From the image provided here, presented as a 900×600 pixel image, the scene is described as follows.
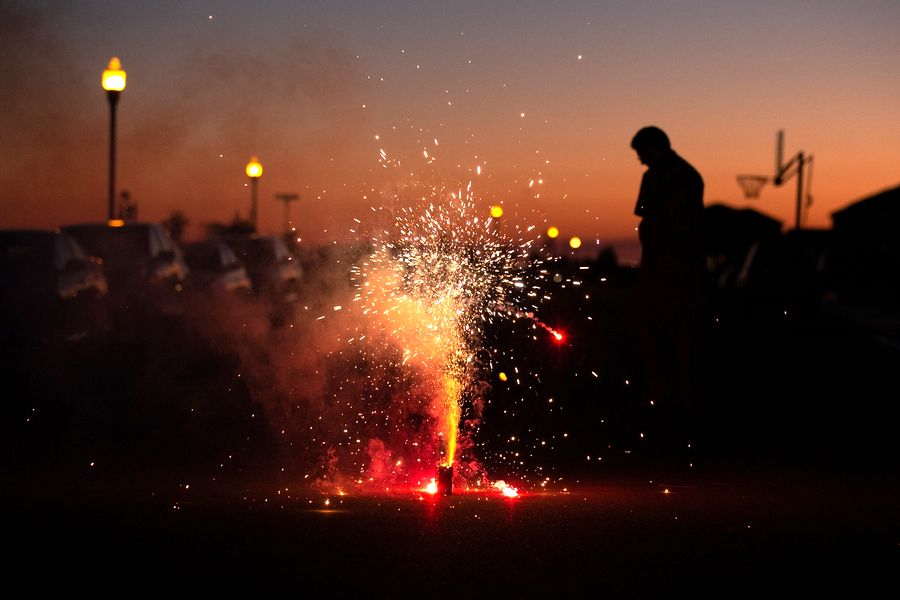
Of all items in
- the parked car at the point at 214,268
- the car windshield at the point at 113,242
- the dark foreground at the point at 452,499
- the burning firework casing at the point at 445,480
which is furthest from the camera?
the parked car at the point at 214,268

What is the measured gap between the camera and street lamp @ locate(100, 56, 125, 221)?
21109 mm

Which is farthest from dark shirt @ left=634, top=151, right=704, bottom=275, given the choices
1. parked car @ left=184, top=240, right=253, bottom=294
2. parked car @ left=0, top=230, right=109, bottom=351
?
parked car @ left=184, top=240, right=253, bottom=294

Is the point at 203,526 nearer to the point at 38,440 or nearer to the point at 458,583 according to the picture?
the point at 458,583

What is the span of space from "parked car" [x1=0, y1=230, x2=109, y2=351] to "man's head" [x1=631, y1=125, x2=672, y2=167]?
8.16 meters

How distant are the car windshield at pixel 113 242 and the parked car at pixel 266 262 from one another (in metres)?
3.98

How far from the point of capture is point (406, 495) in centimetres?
715

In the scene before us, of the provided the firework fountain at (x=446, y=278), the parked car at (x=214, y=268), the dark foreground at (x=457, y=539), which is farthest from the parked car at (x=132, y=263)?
the dark foreground at (x=457, y=539)

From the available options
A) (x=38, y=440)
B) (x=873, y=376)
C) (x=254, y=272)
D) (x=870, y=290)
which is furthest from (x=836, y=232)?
(x=38, y=440)

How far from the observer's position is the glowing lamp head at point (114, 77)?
21.0 m

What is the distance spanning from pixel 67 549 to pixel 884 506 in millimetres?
4176

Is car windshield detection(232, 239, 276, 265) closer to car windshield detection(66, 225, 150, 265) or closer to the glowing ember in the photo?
car windshield detection(66, 225, 150, 265)

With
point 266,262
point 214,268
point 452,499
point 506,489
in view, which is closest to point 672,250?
point 506,489

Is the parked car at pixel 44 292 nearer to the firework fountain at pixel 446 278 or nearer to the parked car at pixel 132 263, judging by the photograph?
the parked car at pixel 132 263

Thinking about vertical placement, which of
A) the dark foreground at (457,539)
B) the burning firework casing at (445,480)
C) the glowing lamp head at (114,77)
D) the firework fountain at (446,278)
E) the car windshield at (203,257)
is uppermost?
the glowing lamp head at (114,77)
